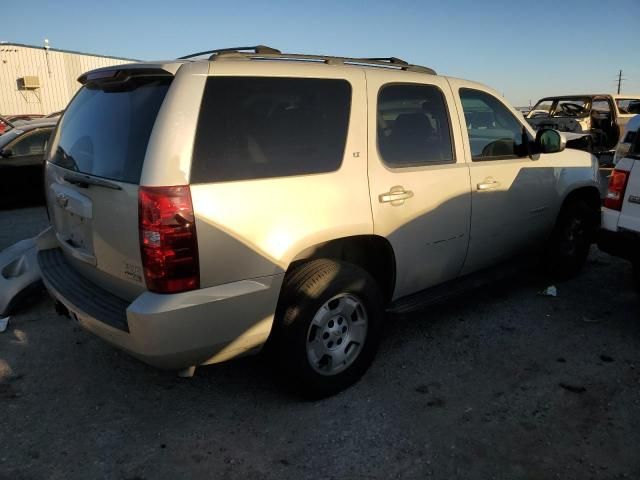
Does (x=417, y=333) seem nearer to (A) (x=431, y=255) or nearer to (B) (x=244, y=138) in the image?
(A) (x=431, y=255)

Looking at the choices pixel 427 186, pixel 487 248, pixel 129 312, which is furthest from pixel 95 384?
pixel 487 248

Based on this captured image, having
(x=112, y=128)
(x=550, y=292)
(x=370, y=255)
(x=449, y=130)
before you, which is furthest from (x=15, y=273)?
(x=550, y=292)

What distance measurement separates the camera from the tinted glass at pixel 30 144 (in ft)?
27.2

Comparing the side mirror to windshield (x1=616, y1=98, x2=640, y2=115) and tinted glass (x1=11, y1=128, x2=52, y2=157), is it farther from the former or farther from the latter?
windshield (x1=616, y1=98, x2=640, y2=115)

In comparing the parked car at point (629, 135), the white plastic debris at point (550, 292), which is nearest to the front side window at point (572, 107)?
the parked car at point (629, 135)

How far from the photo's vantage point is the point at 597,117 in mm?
13562

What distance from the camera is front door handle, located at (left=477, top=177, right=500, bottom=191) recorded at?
12.2ft

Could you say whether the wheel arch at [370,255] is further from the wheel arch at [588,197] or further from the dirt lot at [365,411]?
the wheel arch at [588,197]

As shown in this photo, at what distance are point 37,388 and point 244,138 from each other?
210 cm

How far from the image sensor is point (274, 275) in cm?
261

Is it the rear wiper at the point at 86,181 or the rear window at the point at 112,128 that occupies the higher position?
the rear window at the point at 112,128

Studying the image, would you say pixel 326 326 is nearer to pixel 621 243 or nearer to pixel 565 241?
pixel 621 243

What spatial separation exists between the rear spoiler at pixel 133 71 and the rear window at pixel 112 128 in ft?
0.10

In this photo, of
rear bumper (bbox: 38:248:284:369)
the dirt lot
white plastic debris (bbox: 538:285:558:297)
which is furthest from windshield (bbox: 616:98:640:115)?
rear bumper (bbox: 38:248:284:369)
